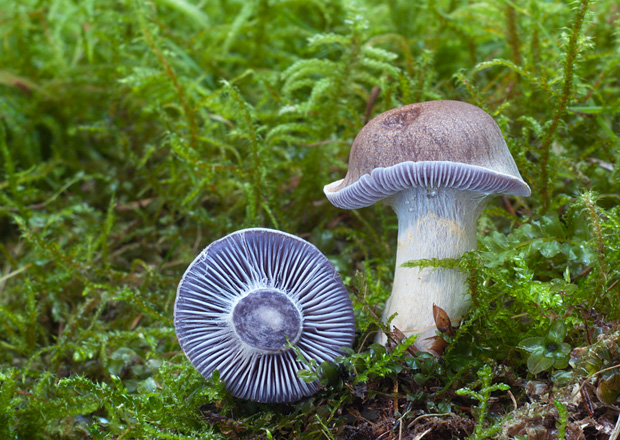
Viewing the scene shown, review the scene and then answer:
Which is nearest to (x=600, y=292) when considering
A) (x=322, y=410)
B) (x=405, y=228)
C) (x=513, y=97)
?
(x=405, y=228)

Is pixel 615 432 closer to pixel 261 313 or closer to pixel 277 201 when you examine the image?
pixel 261 313

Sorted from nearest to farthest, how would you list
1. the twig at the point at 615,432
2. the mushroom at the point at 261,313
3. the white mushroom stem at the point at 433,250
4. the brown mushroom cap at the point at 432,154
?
the twig at the point at 615,432
the brown mushroom cap at the point at 432,154
the mushroom at the point at 261,313
the white mushroom stem at the point at 433,250

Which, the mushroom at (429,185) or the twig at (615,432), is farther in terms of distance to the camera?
the mushroom at (429,185)

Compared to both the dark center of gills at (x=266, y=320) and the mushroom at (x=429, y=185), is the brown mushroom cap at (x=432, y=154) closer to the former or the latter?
the mushroom at (x=429, y=185)

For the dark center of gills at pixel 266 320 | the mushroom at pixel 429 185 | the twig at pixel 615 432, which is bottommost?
the twig at pixel 615 432

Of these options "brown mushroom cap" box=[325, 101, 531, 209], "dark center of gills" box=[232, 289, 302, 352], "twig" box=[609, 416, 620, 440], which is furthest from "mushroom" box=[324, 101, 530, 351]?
"twig" box=[609, 416, 620, 440]

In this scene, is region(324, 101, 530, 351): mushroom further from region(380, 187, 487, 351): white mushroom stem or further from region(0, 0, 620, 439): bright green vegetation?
region(0, 0, 620, 439): bright green vegetation

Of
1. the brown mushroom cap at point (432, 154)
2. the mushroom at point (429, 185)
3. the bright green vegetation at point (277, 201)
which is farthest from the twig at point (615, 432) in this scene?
the brown mushroom cap at point (432, 154)
